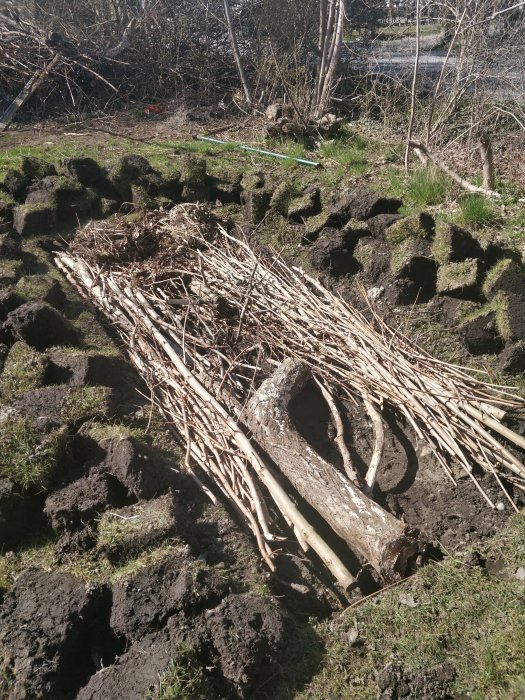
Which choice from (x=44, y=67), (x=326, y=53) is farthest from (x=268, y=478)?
(x=44, y=67)

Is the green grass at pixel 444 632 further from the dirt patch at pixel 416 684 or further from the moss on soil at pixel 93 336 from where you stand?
the moss on soil at pixel 93 336

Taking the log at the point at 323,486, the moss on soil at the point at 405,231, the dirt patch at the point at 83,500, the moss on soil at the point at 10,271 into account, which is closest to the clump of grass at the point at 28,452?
the dirt patch at the point at 83,500

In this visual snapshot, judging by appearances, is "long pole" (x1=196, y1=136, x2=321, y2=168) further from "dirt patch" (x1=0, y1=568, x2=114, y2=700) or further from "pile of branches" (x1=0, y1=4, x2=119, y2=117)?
"dirt patch" (x1=0, y1=568, x2=114, y2=700)

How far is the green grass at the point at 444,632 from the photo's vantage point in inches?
112

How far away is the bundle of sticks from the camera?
370 centimetres

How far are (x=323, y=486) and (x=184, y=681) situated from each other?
139 centimetres

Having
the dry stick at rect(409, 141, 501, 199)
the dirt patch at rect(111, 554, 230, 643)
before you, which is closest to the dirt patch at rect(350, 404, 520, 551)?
the dirt patch at rect(111, 554, 230, 643)

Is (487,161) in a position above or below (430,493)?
above

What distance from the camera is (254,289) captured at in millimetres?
5473

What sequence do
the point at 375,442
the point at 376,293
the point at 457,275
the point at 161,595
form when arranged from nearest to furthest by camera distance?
the point at 161,595, the point at 375,442, the point at 457,275, the point at 376,293

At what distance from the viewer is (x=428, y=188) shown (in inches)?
259

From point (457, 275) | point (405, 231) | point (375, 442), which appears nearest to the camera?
point (375, 442)

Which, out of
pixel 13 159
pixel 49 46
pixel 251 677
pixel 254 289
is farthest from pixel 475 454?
pixel 49 46

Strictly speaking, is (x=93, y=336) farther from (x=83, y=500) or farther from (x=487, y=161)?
(x=487, y=161)
